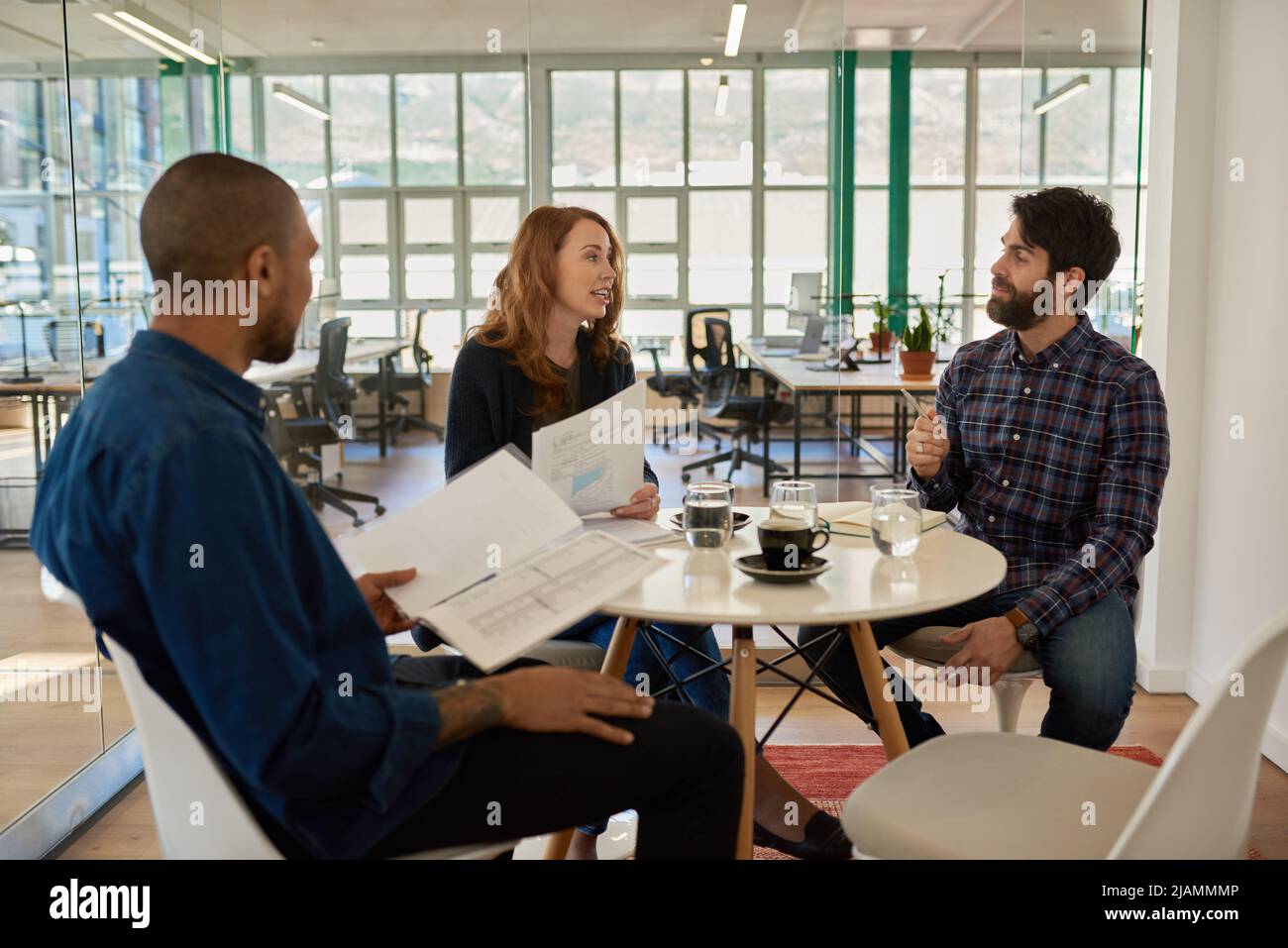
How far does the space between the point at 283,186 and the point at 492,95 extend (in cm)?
256

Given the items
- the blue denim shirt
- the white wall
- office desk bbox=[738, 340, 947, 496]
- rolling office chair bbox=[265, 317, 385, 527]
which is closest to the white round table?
the blue denim shirt

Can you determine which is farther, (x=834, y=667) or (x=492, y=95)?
(x=492, y=95)

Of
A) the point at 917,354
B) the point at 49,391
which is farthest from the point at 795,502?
the point at 917,354

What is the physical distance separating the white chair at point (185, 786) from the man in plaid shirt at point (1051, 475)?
133 centimetres

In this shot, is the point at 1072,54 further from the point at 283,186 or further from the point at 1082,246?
the point at 283,186

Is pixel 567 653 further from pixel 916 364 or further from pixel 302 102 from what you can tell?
pixel 916 364

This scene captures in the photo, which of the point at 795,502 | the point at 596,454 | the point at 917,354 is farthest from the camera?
the point at 917,354

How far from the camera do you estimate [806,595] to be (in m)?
1.76

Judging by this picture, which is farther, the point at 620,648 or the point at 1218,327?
the point at 1218,327

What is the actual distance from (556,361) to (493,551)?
1.05 metres

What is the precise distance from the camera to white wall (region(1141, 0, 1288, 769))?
115 inches

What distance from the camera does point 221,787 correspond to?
1.29 metres

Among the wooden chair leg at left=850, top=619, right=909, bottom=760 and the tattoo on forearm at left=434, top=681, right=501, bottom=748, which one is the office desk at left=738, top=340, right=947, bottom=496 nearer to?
the wooden chair leg at left=850, top=619, right=909, bottom=760
